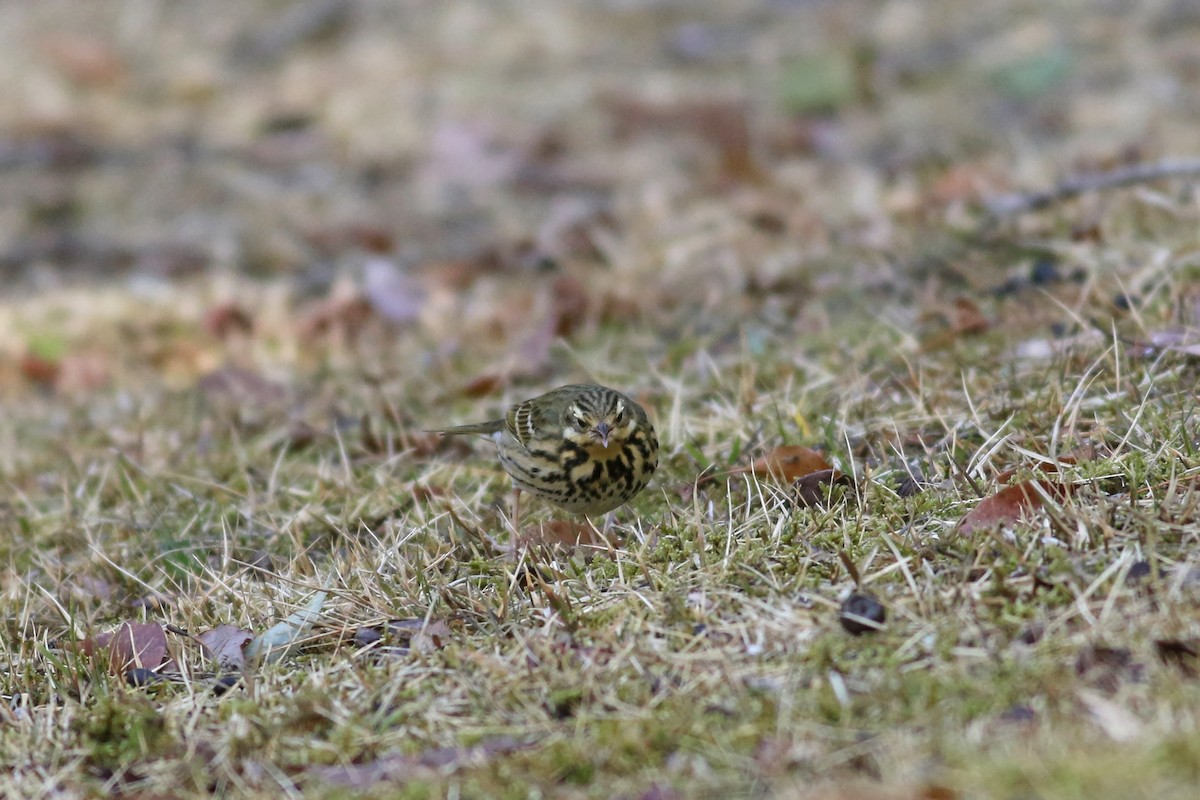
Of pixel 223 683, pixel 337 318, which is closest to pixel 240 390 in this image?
pixel 337 318

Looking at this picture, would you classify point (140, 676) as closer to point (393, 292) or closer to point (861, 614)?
point (861, 614)

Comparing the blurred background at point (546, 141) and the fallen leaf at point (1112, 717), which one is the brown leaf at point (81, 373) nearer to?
the blurred background at point (546, 141)

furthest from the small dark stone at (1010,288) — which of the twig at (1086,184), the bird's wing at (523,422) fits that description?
→ the bird's wing at (523,422)

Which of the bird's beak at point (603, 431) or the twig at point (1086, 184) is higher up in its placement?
the bird's beak at point (603, 431)

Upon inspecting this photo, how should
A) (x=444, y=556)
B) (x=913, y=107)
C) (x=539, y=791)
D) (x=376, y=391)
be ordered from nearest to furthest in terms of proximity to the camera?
1. (x=539, y=791)
2. (x=444, y=556)
3. (x=376, y=391)
4. (x=913, y=107)

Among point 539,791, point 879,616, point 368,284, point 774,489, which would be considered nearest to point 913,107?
point 368,284

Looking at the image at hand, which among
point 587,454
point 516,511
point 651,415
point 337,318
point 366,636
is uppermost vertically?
point 587,454

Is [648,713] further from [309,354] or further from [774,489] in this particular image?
[309,354]
